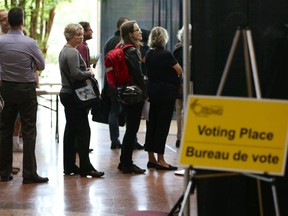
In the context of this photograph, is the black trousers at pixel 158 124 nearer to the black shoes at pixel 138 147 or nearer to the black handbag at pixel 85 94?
the black handbag at pixel 85 94

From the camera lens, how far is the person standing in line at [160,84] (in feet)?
26.2

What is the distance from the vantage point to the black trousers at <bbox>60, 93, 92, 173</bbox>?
7.77 metres

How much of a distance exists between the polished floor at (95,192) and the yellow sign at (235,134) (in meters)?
2.06

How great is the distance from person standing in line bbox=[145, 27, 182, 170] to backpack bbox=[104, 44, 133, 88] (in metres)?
0.31

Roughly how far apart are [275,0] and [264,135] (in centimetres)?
100

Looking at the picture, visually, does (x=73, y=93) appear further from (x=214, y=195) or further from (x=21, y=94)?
(x=214, y=195)

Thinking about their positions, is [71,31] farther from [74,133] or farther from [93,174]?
[93,174]

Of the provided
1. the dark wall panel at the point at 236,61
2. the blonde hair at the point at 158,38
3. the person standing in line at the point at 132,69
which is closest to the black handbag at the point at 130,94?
the person standing in line at the point at 132,69

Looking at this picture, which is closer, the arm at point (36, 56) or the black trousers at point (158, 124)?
the arm at point (36, 56)

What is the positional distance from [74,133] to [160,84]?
3.30ft

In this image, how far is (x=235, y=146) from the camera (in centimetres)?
432

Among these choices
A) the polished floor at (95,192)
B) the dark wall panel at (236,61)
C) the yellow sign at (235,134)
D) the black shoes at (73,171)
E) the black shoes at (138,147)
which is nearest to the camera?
the yellow sign at (235,134)

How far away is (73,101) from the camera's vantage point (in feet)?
25.4

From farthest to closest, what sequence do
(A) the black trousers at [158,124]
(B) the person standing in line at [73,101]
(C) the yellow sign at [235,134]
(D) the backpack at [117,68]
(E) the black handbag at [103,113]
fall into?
(E) the black handbag at [103,113], (A) the black trousers at [158,124], (D) the backpack at [117,68], (B) the person standing in line at [73,101], (C) the yellow sign at [235,134]
